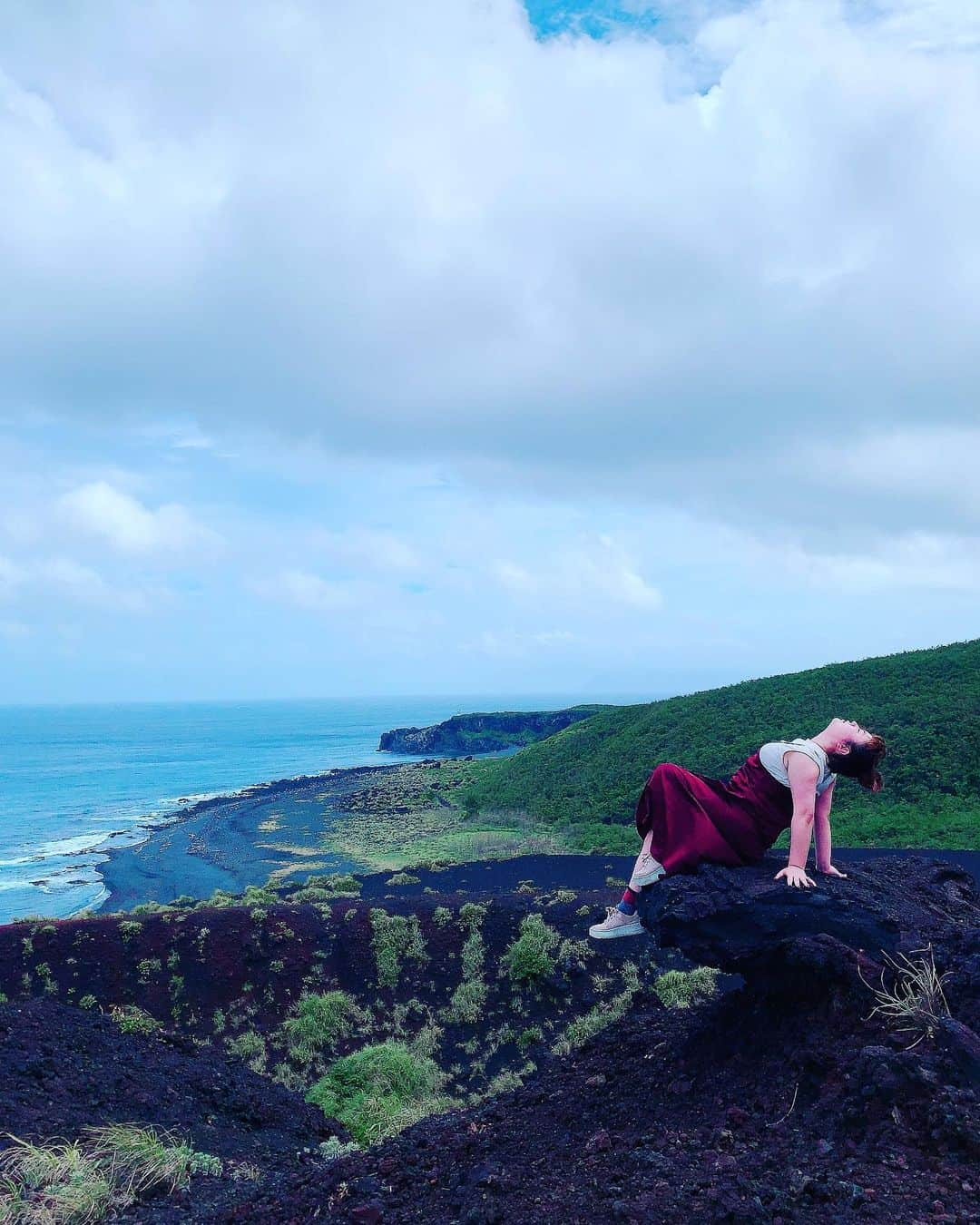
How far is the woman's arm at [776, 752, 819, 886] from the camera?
519 cm

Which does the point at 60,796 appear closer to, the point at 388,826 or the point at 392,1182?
the point at 388,826

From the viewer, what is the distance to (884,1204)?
11.1 ft

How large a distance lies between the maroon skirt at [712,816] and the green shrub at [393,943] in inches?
409

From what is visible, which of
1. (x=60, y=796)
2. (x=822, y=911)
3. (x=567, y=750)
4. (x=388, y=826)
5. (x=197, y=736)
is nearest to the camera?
(x=822, y=911)

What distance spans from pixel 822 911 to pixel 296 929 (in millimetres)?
12374

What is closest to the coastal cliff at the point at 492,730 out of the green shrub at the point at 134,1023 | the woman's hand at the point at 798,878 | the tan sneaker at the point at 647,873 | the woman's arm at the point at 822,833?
the green shrub at the point at 134,1023

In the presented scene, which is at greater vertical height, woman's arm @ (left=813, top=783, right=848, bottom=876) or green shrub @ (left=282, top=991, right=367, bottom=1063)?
woman's arm @ (left=813, top=783, right=848, bottom=876)

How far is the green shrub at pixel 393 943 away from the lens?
47.5ft

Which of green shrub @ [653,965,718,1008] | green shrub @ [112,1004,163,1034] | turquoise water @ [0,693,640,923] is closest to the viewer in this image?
green shrub @ [112,1004,163,1034]

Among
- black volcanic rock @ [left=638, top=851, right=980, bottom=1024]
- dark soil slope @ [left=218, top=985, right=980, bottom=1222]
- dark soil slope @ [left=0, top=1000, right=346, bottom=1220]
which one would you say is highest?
black volcanic rock @ [left=638, top=851, right=980, bottom=1024]

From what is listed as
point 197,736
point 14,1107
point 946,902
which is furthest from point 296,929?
point 197,736

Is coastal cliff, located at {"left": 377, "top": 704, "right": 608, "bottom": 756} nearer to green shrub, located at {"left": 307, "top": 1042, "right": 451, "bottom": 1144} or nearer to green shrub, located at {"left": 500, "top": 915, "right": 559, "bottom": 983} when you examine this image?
green shrub, located at {"left": 500, "top": 915, "right": 559, "bottom": 983}

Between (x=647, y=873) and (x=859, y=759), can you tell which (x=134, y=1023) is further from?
(x=859, y=759)

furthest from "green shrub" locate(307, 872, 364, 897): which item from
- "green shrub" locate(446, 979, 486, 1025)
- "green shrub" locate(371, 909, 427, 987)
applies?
"green shrub" locate(446, 979, 486, 1025)
